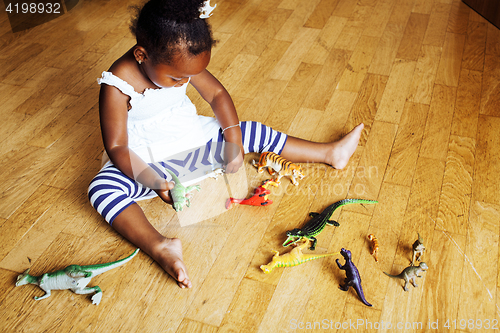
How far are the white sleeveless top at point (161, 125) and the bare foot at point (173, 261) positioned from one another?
0.25 metres

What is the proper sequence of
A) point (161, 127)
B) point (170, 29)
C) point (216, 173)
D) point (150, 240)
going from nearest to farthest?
point (170, 29) < point (150, 240) < point (161, 127) < point (216, 173)

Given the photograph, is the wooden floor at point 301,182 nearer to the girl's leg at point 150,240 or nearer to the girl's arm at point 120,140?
the girl's leg at point 150,240

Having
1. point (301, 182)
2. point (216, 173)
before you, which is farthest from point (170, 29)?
point (301, 182)

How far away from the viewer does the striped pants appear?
3.49ft

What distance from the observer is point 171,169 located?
1181 mm

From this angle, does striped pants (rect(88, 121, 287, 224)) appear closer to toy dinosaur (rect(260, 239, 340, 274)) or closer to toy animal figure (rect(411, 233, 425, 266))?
toy dinosaur (rect(260, 239, 340, 274))

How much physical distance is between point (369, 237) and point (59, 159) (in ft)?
3.28

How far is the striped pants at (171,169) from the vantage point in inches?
41.9

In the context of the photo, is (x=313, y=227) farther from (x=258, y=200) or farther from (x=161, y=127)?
(x=161, y=127)

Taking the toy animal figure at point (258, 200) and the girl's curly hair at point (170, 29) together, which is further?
the toy animal figure at point (258, 200)

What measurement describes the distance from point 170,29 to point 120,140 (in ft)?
1.04

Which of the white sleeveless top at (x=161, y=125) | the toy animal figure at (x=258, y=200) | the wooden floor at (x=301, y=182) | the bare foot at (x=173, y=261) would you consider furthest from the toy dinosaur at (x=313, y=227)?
the white sleeveless top at (x=161, y=125)

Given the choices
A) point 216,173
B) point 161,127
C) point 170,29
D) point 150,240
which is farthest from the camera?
point 216,173

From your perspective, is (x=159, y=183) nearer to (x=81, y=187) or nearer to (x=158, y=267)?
(x=158, y=267)
